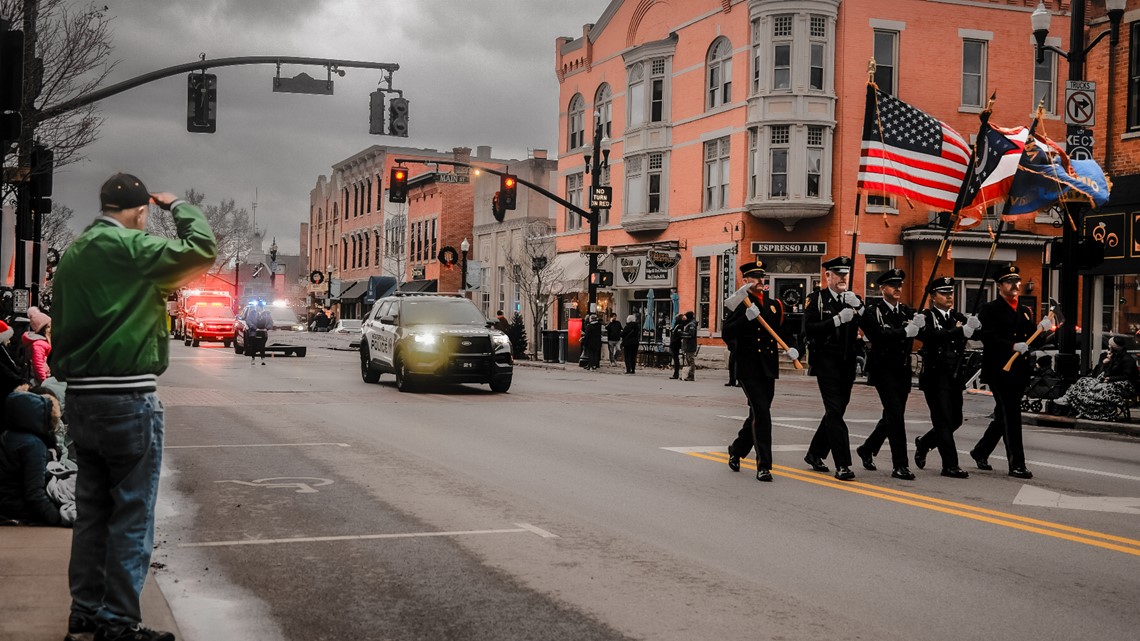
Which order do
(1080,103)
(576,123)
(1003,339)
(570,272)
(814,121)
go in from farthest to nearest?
(576,123), (570,272), (814,121), (1080,103), (1003,339)

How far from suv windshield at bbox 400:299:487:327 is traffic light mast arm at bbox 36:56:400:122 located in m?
4.46

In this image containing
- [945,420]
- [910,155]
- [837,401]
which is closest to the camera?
[837,401]

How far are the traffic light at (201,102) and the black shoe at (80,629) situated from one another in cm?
1651

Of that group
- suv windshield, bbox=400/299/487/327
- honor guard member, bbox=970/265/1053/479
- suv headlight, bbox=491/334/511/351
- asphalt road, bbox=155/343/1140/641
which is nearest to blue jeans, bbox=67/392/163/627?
asphalt road, bbox=155/343/1140/641

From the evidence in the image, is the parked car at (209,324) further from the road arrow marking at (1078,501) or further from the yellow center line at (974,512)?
the road arrow marking at (1078,501)

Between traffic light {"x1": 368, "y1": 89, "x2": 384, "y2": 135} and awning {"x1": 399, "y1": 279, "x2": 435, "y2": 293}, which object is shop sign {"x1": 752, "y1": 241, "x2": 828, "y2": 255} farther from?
awning {"x1": 399, "y1": 279, "x2": 435, "y2": 293}

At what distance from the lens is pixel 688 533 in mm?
8266

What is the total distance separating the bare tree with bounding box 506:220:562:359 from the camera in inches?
1834

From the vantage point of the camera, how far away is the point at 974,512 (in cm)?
928

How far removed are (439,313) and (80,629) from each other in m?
18.0

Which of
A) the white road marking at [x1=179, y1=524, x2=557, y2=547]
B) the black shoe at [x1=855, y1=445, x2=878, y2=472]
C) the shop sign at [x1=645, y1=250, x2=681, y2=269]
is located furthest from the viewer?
the shop sign at [x1=645, y1=250, x2=681, y2=269]

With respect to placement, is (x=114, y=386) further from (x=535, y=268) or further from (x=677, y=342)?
(x=535, y=268)

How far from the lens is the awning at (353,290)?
8190 centimetres

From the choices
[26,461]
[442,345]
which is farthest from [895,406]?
[442,345]
